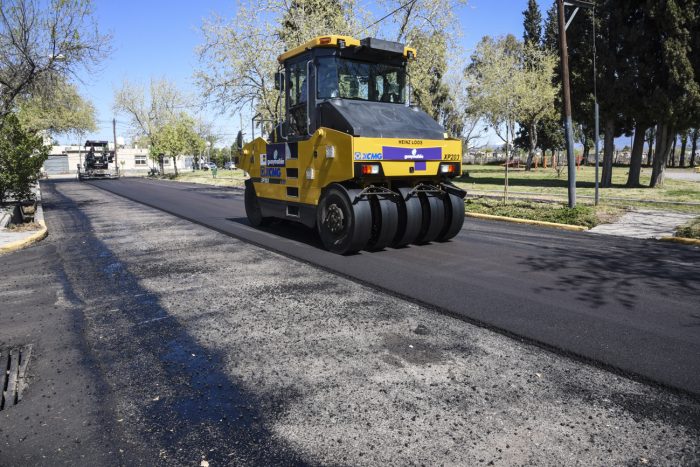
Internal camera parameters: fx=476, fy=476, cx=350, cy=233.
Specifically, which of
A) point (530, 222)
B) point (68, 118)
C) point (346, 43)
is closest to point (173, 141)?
point (68, 118)

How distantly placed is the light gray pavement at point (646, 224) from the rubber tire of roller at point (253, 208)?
7292mm

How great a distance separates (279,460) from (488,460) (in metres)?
1.11

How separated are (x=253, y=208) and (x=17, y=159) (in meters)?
7.33

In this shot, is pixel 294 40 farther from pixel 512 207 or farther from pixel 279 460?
pixel 279 460

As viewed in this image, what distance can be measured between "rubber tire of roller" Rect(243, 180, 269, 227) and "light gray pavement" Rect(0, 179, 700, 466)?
512 centimetres

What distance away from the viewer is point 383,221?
7605mm

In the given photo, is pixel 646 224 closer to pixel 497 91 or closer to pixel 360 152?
pixel 360 152

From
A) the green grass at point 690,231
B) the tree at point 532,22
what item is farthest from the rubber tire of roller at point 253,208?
the tree at point 532,22

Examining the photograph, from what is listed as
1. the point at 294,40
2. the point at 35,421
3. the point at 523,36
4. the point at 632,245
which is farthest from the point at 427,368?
the point at 523,36

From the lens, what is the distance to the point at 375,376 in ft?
11.5

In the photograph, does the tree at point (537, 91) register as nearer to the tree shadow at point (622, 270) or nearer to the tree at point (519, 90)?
the tree at point (519, 90)

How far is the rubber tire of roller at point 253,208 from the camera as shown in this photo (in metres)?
10.7

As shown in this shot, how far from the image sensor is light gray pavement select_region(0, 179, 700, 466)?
2641 millimetres

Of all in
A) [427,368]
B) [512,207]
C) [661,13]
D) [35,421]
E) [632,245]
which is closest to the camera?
[35,421]
